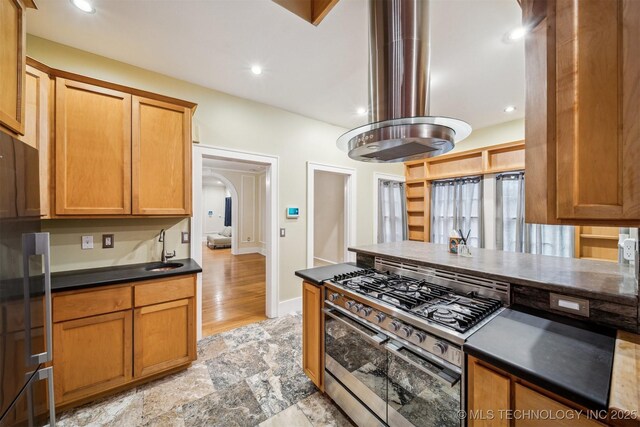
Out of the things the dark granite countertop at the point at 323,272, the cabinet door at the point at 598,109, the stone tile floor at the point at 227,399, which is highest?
the cabinet door at the point at 598,109

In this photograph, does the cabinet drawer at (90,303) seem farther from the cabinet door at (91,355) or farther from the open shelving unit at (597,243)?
the open shelving unit at (597,243)

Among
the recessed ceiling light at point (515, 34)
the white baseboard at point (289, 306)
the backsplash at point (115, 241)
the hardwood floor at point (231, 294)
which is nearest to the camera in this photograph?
the recessed ceiling light at point (515, 34)

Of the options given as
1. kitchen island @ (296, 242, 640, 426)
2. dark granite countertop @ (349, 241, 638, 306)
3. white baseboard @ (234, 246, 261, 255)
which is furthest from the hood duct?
white baseboard @ (234, 246, 261, 255)

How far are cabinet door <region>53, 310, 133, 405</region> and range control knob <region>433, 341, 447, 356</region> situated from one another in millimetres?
2125

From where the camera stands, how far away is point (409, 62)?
1.55 m

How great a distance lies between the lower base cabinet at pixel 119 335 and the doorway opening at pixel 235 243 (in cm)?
68

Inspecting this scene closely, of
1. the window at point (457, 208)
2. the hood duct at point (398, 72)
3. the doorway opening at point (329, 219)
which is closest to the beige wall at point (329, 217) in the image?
the doorway opening at point (329, 219)

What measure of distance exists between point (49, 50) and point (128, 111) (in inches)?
32.7

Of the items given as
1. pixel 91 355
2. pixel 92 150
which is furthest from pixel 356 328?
pixel 92 150

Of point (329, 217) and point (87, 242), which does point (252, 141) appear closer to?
point (87, 242)

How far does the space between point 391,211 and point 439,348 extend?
3.80 meters

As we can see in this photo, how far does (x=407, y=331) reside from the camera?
3.93ft

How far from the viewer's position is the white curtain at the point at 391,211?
4.57m

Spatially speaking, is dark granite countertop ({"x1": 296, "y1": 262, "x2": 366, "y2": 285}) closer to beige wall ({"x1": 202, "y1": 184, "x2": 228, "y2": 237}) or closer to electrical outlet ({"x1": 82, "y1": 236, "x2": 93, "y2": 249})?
electrical outlet ({"x1": 82, "y1": 236, "x2": 93, "y2": 249})
